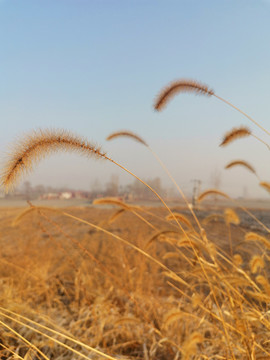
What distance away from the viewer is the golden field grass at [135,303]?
174cm

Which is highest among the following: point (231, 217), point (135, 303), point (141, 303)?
point (231, 217)

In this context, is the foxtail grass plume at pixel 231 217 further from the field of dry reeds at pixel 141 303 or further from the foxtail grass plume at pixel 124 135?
the foxtail grass plume at pixel 124 135

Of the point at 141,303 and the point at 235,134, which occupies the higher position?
the point at 235,134

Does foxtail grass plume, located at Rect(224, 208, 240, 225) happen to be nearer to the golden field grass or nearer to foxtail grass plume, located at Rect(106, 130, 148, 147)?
Result: the golden field grass

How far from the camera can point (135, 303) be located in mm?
2311

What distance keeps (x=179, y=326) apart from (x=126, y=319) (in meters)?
0.62

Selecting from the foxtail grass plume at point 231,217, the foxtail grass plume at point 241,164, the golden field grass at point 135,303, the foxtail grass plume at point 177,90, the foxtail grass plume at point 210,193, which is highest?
the foxtail grass plume at point 177,90

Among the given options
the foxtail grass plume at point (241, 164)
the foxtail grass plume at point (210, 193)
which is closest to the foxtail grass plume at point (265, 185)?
the foxtail grass plume at point (241, 164)

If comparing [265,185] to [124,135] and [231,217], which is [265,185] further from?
[124,135]

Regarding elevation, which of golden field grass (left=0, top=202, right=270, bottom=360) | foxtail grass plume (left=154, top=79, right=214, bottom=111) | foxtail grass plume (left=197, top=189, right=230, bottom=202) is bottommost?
golden field grass (left=0, top=202, right=270, bottom=360)

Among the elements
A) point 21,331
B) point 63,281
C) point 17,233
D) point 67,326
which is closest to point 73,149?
point 21,331

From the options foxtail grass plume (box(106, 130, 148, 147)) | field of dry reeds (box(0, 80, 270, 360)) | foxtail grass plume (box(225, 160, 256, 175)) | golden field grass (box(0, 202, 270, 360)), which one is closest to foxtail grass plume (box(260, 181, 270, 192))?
field of dry reeds (box(0, 80, 270, 360))

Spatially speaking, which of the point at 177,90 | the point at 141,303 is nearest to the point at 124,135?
the point at 177,90

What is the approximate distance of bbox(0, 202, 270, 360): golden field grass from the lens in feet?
5.70
